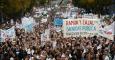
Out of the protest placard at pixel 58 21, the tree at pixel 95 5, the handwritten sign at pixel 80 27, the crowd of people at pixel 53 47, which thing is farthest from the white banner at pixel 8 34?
the tree at pixel 95 5

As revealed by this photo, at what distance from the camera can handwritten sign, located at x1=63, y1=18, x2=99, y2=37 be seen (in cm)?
595

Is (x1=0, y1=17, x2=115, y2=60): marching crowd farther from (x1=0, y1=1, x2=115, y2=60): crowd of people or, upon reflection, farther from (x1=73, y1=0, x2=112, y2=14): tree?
(x1=73, y1=0, x2=112, y2=14): tree

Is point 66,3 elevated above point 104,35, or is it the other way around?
point 66,3

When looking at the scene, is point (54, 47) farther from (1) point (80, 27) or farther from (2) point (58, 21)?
(1) point (80, 27)

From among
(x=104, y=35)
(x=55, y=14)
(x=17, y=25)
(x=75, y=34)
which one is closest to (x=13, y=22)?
(x=17, y=25)

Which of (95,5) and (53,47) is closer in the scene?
(95,5)

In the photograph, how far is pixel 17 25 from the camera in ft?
19.5

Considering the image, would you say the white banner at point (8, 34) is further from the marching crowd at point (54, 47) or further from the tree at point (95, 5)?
the tree at point (95, 5)

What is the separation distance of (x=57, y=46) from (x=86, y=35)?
0.69 meters

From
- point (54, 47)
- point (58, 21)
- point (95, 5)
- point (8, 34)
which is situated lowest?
point (54, 47)

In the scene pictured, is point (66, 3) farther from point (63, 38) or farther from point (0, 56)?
point (0, 56)

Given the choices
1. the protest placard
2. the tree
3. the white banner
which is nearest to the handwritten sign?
the protest placard

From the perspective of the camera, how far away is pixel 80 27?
5.97m

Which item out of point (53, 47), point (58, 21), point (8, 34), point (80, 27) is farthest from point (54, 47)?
point (8, 34)
